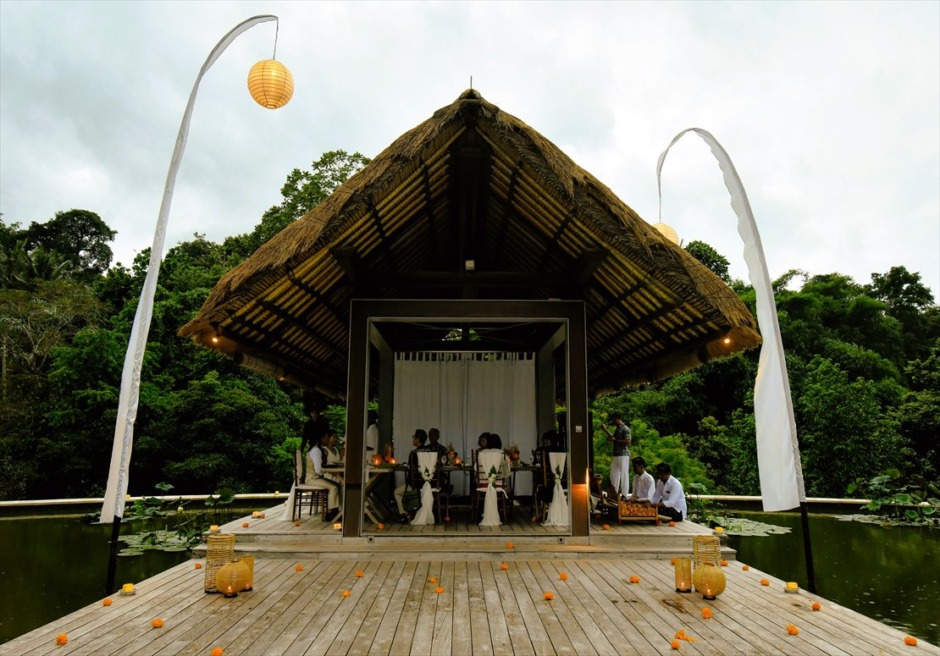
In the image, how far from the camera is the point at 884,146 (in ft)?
63.8

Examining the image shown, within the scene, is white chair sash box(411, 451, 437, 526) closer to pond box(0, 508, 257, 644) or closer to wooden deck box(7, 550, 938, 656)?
wooden deck box(7, 550, 938, 656)

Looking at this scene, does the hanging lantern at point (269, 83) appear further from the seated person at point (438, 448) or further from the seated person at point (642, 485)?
the seated person at point (642, 485)

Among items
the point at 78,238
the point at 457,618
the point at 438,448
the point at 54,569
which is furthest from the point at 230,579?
the point at 78,238

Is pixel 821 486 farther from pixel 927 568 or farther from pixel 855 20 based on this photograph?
pixel 855 20

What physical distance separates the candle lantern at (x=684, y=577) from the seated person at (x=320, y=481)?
12.5 feet

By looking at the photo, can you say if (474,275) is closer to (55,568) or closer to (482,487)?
(482,487)

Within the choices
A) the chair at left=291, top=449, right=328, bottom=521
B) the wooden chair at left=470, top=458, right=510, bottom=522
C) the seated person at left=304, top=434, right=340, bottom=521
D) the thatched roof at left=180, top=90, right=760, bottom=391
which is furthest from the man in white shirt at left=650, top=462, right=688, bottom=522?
the chair at left=291, top=449, right=328, bottom=521

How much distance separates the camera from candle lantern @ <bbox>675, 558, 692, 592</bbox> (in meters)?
4.14

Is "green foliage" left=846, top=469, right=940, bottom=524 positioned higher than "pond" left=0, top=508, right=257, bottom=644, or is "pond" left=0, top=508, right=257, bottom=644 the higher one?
"green foliage" left=846, top=469, right=940, bottom=524

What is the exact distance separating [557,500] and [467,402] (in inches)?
113

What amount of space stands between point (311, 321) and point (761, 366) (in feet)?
15.8

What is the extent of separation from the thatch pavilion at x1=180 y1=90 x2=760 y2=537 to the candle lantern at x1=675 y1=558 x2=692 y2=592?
4.65ft

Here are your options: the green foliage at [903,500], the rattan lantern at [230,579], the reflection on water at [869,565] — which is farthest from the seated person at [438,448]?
the green foliage at [903,500]

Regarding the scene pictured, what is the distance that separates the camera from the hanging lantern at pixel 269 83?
16.2ft
